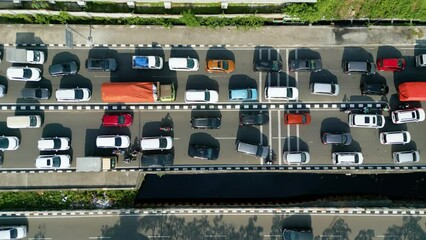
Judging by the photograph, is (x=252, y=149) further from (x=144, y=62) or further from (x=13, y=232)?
(x=13, y=232)

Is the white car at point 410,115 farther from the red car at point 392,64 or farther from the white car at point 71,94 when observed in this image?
the white car at point 71,94

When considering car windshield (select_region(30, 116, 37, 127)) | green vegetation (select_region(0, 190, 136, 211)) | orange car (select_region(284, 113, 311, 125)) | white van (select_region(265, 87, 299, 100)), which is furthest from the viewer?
green vegetation (select_region(0, 190, 136, 211))

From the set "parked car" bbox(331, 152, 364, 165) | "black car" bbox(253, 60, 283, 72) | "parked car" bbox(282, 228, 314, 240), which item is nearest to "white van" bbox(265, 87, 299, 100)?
"black car" bbox(253, 60, 283, 72)

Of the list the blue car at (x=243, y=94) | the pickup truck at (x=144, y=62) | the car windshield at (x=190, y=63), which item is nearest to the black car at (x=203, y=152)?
the blue car at (x=243, y=94)

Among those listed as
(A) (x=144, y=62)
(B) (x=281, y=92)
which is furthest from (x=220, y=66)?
(A) (x=144, y=62)

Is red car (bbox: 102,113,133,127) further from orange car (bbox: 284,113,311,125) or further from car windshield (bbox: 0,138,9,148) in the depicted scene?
orange car (bbox: 284,113,311,125)
